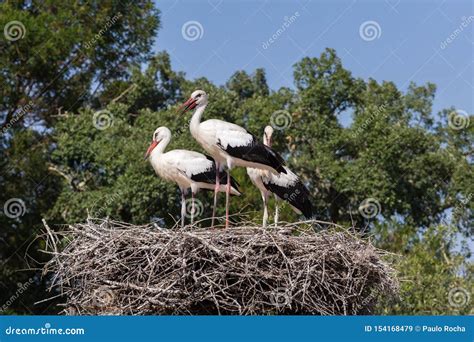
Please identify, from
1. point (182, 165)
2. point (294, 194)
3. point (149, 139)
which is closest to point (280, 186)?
point (294, 194)

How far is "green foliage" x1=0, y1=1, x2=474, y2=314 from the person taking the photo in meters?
21.9

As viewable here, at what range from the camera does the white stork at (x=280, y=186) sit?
13.5 metres

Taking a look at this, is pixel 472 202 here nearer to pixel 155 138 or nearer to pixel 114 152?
pixel 114 152

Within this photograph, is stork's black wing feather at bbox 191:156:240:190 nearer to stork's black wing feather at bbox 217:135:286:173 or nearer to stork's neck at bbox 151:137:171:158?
stork's neck at bbox 151:137:171:158

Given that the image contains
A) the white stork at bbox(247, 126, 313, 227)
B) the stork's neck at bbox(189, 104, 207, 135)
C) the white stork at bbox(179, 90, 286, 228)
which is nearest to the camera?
the white stork at bbox(179, 90, 286, 228)

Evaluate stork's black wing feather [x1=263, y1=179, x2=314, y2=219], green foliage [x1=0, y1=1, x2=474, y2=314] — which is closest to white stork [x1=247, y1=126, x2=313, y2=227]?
stork's black wing feather [x1=263, y1=179, x2=314, y2=219]

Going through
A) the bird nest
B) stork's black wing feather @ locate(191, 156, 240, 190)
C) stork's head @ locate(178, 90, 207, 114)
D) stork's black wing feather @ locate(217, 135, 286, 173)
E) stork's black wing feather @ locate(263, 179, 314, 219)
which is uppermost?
stork's head @ locate(178, 90, 207, 114)

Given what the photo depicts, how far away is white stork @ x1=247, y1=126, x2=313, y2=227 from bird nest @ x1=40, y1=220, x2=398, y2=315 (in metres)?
2.67

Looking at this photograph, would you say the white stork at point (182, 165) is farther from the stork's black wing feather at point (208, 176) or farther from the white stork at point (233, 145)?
the white stork at point (233, 145)

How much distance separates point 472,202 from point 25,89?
10392 millimetres

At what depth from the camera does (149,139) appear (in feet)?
73.8

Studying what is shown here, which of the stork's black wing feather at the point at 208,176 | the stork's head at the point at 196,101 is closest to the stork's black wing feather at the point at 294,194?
the stork's black wing feather at the point at 208,176

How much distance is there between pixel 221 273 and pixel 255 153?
2179mm

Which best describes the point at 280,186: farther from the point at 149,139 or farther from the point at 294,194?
the point at 149,139
